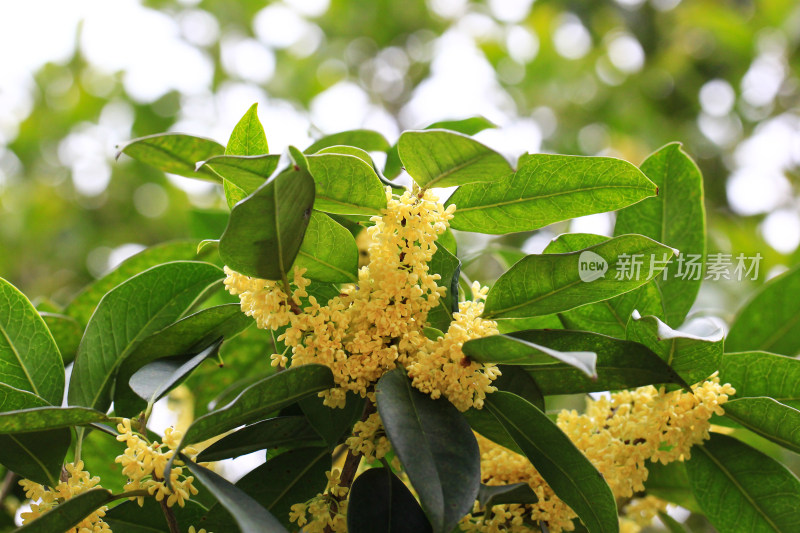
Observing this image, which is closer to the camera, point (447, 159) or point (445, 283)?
point (447, 159)

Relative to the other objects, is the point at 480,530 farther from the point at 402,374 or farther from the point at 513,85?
the point at 513,85

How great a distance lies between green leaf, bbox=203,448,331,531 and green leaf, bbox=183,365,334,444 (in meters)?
0.13

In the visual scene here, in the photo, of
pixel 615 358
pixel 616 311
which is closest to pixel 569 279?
pixel 615 358

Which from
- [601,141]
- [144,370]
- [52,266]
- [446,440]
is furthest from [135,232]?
[446,440]

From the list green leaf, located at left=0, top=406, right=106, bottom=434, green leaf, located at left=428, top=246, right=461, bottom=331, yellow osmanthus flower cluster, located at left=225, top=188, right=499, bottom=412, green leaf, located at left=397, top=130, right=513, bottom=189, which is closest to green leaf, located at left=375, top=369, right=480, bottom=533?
yellow osmanthus flower cluster, located at left=225, top=188, right=499, bottom=412

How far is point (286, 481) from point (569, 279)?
0.45 m

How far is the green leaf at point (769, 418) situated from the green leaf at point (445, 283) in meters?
0.39

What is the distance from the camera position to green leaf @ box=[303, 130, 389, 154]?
47.9 inches

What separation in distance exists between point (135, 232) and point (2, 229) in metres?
0.69

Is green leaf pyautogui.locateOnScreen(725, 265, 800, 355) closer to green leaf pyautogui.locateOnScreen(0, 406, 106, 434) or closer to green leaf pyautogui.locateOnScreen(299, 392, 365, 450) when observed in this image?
green leaf pyautogui.locateOnScreen(299, 392, 365, 450)

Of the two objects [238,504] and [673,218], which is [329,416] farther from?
[673,218]

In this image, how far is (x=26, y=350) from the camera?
3.11ft

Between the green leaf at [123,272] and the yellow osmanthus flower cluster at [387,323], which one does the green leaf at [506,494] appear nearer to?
the yellow osmanthus flower cluster at [387,323]

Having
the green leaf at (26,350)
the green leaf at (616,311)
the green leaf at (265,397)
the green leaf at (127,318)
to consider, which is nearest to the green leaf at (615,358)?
the green leaf at (616,311)
